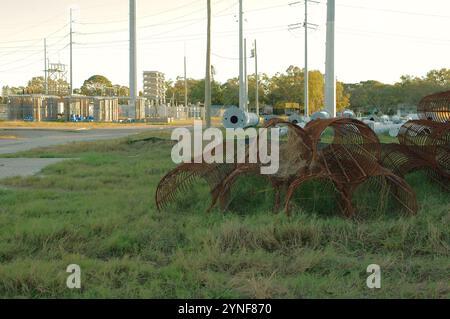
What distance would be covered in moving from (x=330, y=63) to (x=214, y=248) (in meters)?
16.5

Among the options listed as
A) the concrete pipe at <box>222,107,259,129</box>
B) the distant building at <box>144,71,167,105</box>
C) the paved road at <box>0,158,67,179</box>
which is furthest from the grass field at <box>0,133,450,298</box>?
the distant building at <box>144,71,167,105</box>

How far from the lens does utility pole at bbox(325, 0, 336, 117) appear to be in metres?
20.3

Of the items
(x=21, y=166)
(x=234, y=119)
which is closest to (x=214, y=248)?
(x=21, y=166)

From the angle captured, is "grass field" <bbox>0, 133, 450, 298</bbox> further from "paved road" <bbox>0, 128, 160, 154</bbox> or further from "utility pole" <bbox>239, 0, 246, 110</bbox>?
"utility pole" <bbox>239, 0, 246, 110</bbox>

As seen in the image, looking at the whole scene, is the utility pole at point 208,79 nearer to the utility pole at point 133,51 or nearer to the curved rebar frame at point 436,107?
the curved rebar frame at point 436,107

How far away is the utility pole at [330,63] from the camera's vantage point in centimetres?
2033

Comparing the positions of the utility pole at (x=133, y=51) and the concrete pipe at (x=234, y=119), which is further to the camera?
the utility pole at (x=133, y=51)

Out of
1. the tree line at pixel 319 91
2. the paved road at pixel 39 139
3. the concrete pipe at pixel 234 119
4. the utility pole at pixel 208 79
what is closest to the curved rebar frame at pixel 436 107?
the concrete pipe at pixel 234 119

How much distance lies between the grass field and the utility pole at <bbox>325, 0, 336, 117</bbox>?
12.7m

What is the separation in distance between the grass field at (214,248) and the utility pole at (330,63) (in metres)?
12.7

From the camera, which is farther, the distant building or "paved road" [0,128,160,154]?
the distant building

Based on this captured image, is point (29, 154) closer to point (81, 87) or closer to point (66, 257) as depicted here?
point (66, 257)

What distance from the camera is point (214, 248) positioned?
17.4ft
